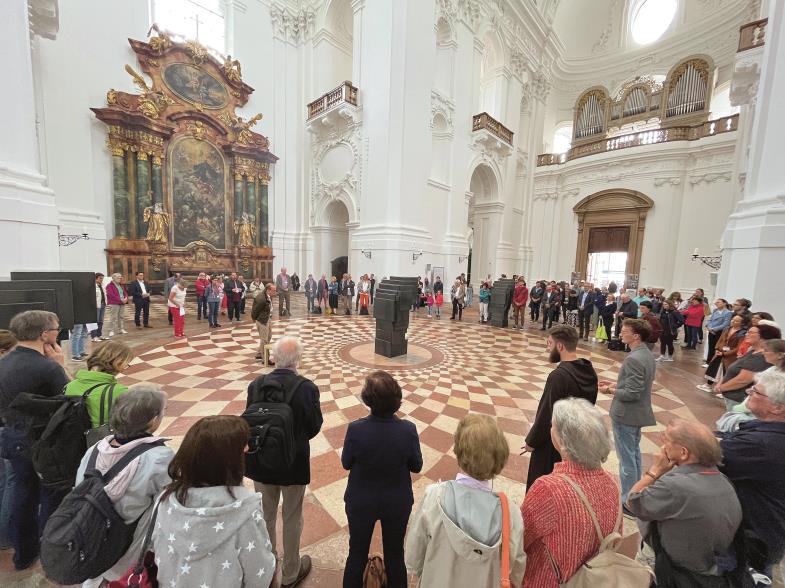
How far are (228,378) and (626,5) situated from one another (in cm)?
2673

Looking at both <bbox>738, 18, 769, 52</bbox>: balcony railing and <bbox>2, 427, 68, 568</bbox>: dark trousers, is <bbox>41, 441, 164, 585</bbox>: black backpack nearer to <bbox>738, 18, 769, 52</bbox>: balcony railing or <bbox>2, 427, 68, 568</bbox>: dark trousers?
<bbox>2, 427, 68, 568</bbox>: dark trousers

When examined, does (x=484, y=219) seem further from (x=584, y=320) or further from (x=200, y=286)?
(x=200, y=286)

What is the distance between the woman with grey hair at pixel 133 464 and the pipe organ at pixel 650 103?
2217 centimetres

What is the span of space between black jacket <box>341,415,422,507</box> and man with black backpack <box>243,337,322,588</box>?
26cm

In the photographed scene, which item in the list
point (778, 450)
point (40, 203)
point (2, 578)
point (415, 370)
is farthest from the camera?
point (415, 370)

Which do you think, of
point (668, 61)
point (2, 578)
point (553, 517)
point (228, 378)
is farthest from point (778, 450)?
point (668, 61)

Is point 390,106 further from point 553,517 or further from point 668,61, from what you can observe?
point 668,61

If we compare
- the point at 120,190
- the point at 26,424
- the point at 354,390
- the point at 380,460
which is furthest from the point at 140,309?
the point at 380,460

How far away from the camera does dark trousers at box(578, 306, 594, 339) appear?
8250 mm

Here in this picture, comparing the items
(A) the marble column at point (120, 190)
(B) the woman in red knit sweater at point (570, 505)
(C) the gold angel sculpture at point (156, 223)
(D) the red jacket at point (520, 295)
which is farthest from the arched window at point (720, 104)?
(A) the marble column at point (120, 190)

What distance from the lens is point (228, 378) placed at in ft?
15.5

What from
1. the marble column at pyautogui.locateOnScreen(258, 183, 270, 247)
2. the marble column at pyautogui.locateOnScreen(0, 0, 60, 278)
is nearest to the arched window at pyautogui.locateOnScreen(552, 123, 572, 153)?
the marble column at pyautogui.locateOnScreen(258, 183, 270, 247)

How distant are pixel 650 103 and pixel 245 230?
21.3 m

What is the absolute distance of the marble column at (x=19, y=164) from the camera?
409 centimetres
